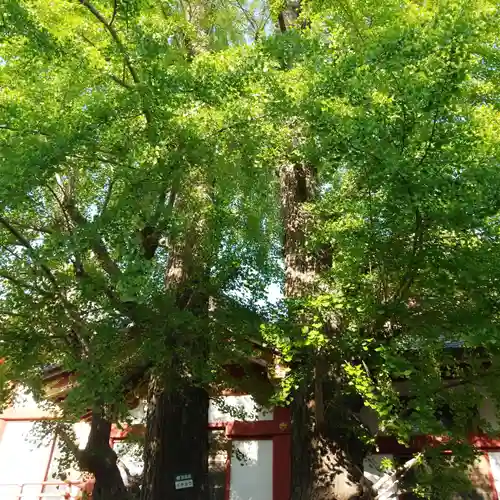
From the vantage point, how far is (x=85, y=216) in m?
7.61

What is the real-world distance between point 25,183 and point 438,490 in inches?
219

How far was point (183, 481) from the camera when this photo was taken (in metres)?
6.34

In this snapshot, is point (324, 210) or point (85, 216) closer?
point (324, 210)

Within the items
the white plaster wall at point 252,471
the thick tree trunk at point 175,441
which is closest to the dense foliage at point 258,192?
the thick tree trunk at point 175,441

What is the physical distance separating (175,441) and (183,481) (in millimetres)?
539

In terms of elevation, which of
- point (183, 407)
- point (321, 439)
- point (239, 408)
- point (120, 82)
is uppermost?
point (120, 82)

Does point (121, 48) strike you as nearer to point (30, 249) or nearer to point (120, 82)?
point (120, 82)

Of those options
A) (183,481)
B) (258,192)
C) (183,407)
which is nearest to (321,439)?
(183,481)

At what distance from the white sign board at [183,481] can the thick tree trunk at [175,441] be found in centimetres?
2

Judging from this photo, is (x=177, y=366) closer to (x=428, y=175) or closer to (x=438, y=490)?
(x=438, y=490)

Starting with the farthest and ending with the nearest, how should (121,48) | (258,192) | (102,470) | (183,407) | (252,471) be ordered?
1. (252,471)
2. (258,192)
3. (183,407)
4. (102,470)
5. (121,48)

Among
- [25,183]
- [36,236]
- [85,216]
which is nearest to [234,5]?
[85,216]

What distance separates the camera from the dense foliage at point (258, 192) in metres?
4.46

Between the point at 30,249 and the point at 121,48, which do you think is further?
the point at 121,48
